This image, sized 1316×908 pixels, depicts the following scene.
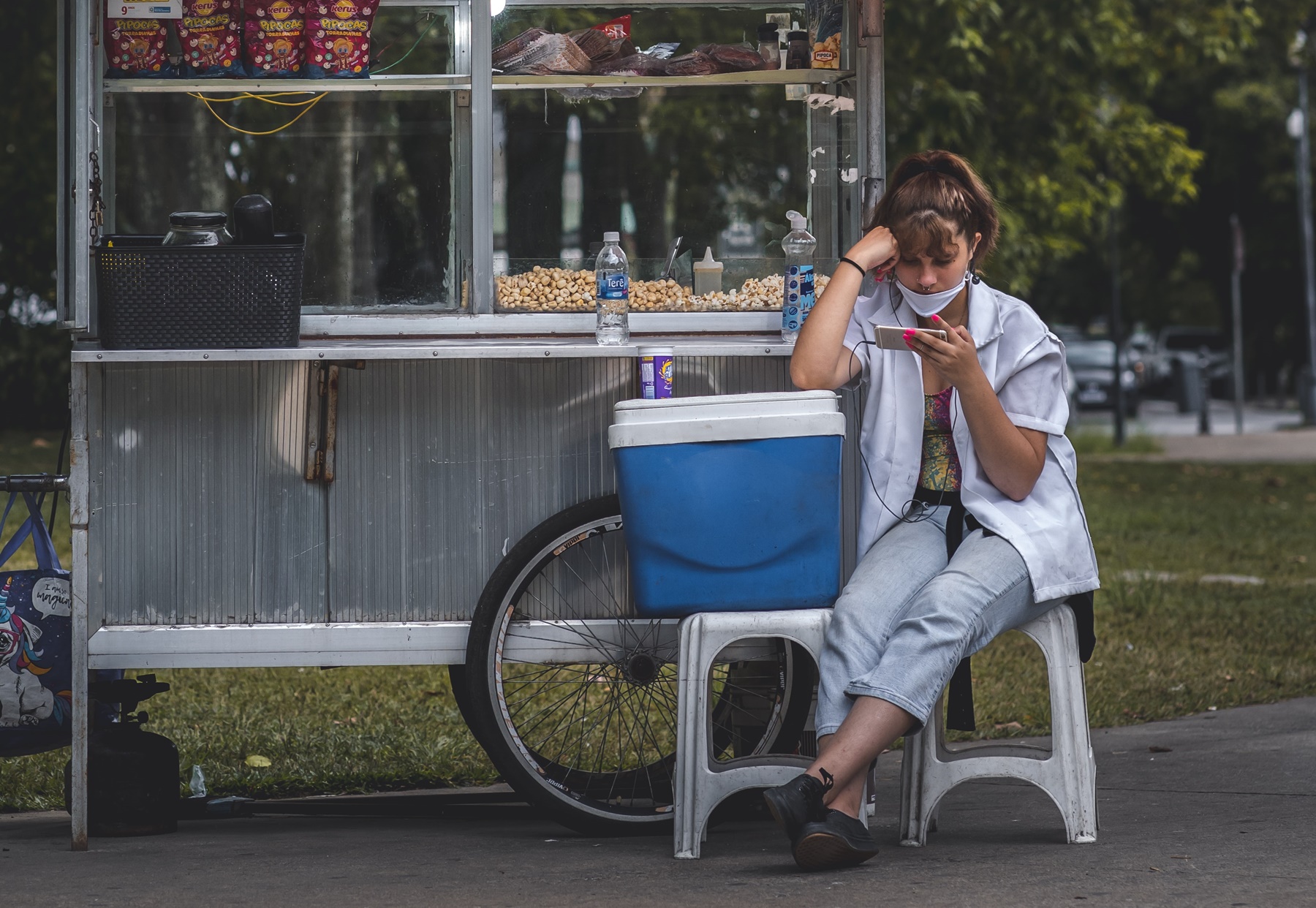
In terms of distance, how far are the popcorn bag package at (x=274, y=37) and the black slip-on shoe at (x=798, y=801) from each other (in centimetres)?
242

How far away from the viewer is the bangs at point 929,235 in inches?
153

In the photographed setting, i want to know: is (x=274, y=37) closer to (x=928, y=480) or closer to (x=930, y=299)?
A: (x=930, y=299)

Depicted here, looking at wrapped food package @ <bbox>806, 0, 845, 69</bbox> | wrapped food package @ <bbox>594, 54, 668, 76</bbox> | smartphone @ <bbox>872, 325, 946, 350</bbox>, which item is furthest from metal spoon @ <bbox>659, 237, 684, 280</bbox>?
smartphone @ <bbox>872, 325, 946, 350</bbox>

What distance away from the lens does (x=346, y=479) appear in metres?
4.16

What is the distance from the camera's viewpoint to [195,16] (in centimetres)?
446

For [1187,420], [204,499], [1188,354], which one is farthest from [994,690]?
[1188,354]

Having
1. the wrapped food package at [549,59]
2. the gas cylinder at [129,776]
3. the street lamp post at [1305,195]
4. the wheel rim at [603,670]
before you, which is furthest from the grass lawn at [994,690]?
the street lamp post at [1305,195]

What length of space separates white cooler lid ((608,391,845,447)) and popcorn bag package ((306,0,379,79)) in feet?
4.81

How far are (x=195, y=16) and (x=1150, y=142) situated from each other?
493 inches

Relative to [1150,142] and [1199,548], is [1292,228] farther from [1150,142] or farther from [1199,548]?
[1199,548]

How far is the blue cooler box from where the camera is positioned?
3.73 m

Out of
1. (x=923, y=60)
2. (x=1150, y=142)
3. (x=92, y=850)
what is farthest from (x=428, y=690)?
(x=1150, y=142)

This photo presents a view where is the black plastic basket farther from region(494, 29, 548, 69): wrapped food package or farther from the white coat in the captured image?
the white coat

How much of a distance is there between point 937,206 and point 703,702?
4.25 ft
